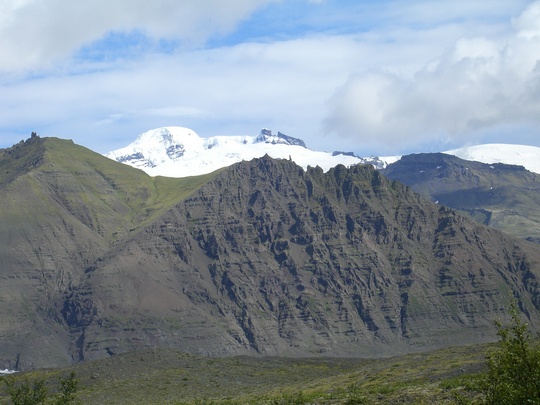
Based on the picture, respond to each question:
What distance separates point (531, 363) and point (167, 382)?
122 m

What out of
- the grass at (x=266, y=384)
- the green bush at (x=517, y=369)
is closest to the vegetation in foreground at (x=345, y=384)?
the green bush at (x=517, y=369)

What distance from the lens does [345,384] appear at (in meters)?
151

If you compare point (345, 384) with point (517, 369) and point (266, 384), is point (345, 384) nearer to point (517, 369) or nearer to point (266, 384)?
point (266, 384)

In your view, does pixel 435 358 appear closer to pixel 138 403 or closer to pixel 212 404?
pixel 138 403

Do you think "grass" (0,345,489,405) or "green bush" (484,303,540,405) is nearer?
"green bush" (484,303,540,405)

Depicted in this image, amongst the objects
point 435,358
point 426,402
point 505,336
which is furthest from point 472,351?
point 505,336

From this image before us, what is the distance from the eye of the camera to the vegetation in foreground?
63.4 m

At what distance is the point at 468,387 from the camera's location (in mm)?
96938

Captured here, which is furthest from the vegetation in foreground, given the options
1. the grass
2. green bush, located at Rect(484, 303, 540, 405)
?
the grass

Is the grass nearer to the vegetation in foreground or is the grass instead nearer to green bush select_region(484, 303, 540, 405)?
the vegetation in foreground

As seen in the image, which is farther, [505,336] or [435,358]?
[435,358]

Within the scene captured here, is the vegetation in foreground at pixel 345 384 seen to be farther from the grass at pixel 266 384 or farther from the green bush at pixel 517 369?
the grass at pixel 266 384

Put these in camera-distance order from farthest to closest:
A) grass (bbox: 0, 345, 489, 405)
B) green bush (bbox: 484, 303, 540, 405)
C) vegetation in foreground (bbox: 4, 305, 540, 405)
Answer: grass (bbox: 0, 345, 489, 405)
vegetation in foreground (bbox: 4, 305, 540, 405)
green bush (bbox: 484, 303, 540, 405)

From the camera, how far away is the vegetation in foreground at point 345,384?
63406mm
